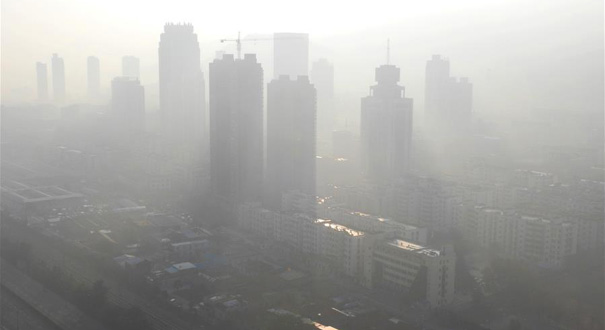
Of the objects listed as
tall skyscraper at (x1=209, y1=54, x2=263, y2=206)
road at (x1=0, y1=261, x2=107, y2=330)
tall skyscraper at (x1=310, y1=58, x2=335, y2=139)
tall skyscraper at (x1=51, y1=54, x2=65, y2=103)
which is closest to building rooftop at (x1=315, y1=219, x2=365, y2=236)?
road at (x1=0, y1=261, x2=107, y2=330)

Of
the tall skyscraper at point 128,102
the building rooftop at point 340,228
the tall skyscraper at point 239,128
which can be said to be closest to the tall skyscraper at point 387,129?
the tall skyscraper at point 239,128

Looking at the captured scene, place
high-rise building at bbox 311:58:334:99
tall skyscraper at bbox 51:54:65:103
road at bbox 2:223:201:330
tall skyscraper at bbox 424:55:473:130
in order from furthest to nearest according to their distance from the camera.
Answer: high-rise building at bbox 311:58:334:99 < tall skyscraper at bbox 424:55:473:130 < tall skyscraper at bbox 51:54:65:103 < road at bbox 2:223:201:330

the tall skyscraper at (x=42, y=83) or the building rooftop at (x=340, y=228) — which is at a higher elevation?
the tall skyscraper at (x=42, y=83)

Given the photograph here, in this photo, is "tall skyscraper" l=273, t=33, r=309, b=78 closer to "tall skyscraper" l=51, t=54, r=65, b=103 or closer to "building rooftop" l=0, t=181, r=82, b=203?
"tall skyscraper" l=51, t=54, r=65, b=103

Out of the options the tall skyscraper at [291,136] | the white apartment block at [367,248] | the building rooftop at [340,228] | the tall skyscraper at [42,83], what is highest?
the tall skyscraper at [42,83]

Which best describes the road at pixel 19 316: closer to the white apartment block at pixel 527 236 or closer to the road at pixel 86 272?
the road at pixel 86 272

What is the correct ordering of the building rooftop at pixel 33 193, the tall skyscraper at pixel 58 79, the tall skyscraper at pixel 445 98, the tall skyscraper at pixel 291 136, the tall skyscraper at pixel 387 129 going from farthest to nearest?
1. the tall skyscraper at pixel 445 98
2. the tall skyscraper at pixel 58 79
3. the tall skyscraper at pixel 387 129
4. the tall skyscraper at pixel 291 136
5. the building rooftop at pixel 33 193

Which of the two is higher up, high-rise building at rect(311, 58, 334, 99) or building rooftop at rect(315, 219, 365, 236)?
high-rise building at rect(311, 58, 334, 99)
